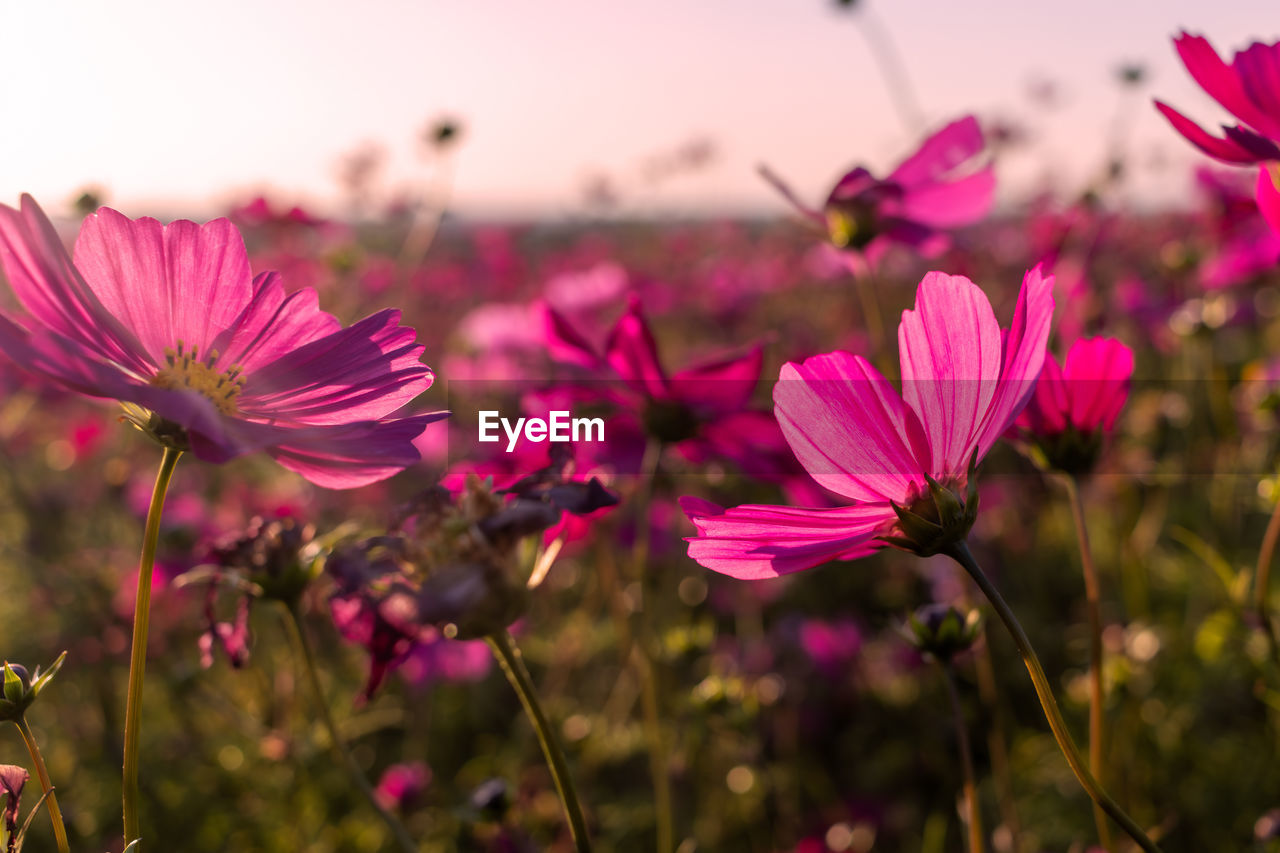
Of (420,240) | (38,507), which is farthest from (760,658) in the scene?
(38,507)

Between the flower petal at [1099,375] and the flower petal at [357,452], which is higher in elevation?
the flower petal at [357,452]

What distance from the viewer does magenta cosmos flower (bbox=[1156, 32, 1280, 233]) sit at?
19.3 inches

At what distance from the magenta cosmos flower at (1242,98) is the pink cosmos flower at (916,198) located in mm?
301

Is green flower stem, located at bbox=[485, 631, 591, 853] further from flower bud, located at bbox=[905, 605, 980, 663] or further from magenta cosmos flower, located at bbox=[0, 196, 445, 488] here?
flower bud, located at bbox=[905, 605, 980, 663]

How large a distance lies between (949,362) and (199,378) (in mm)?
402

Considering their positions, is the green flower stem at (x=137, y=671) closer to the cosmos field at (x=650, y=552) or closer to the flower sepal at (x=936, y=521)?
the cosmos field at (x=650, y=552)

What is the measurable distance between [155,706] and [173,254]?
1.71 m

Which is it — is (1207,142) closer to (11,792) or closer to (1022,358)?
(1022,358)

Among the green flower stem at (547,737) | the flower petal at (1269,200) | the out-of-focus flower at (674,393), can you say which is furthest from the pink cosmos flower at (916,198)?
the green flower stem at (547,737)

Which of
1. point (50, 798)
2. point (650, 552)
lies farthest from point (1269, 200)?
point (650, 552)

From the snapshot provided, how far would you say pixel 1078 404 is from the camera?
57 centimetres

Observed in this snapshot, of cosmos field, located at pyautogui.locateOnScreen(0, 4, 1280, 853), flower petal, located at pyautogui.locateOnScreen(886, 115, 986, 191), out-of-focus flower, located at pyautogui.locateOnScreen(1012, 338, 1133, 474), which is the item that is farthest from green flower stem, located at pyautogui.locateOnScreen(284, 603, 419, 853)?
flower petal, located at pyautogui.locateOnScreen(886, 115, 986, 191)

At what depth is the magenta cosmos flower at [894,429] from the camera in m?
0.41

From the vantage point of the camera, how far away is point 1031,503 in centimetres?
232
